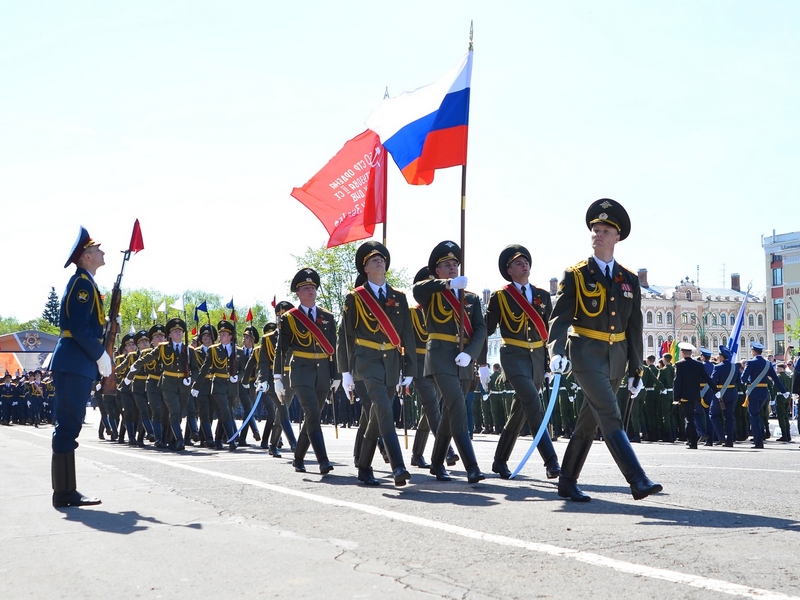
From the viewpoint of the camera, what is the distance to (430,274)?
38.1ft

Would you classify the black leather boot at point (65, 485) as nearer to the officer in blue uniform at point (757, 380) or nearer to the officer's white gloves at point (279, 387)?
the officer's white gloves at point (279, 387)

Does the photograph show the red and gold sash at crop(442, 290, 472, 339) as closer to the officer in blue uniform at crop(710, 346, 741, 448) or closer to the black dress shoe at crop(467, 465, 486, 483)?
the black dress shoe at crop(467, 465, 486, 483)

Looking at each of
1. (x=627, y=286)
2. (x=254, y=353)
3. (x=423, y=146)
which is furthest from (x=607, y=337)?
(x=254, y=353)

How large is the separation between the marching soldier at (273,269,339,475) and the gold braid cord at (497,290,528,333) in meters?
2.29

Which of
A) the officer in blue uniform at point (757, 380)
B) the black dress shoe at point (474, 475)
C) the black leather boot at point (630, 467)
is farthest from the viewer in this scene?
the officer in blue uniform at point (757, 380)

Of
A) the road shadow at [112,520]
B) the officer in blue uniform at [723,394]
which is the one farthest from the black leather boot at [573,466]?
the officer in blue uniform at [723,394]

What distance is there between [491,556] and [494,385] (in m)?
20.9

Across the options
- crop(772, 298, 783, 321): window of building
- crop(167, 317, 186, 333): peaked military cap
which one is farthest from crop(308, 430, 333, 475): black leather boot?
crop(772, 298, 783, 321): window of building

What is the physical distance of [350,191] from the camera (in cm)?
1498

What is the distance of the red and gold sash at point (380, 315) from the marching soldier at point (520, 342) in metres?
0.97

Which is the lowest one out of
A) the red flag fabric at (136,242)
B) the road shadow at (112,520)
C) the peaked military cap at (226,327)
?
the road shadow at (112,520)

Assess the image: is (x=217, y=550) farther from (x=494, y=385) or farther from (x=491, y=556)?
(x=494, y=385)

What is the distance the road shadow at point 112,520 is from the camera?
6.99 meters

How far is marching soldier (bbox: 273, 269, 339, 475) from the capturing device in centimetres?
1143
